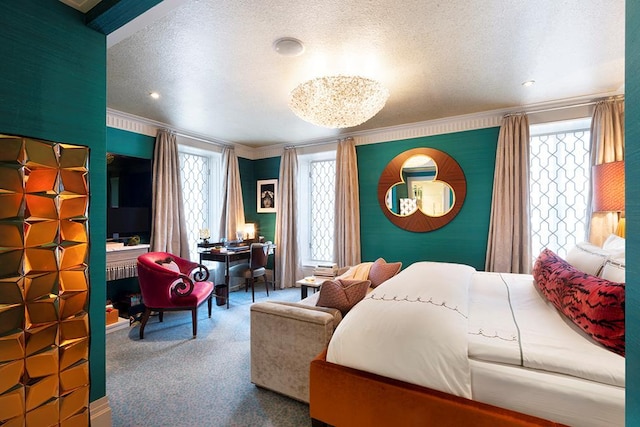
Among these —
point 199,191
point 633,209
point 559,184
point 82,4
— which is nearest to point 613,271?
point 633,209

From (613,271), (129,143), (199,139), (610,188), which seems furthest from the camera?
(199,139)

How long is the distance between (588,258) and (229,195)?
15.6ft

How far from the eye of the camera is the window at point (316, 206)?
528cm

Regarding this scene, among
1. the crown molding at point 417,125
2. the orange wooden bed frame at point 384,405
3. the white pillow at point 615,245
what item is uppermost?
the crown molding at point 417,125

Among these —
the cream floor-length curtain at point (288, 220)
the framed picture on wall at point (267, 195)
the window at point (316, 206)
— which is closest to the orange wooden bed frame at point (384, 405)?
the cream floor-length curtain at point (288, 220)

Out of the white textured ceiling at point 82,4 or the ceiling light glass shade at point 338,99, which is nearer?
the white textured ceiling at point 82,4

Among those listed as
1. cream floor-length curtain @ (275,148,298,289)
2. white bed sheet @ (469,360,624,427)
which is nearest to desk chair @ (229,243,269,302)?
cream floor-length curtain @ (275,148,298,289)

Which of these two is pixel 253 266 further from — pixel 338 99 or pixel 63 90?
pixel 63 90

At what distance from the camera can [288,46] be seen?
2.22m

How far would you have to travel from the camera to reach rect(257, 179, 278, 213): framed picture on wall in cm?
548

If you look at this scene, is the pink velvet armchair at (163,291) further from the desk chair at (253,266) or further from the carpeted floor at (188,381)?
the desk chair at (253,266)

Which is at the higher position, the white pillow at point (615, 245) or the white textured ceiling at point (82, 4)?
the white textured ceiling at point (82, 4)

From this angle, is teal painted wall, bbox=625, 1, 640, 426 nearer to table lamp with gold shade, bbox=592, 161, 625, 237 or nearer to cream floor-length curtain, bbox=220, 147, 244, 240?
table lamp with gold shade, bbox=592, 161, 625, 237

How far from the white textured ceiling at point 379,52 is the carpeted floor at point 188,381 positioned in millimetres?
2467
